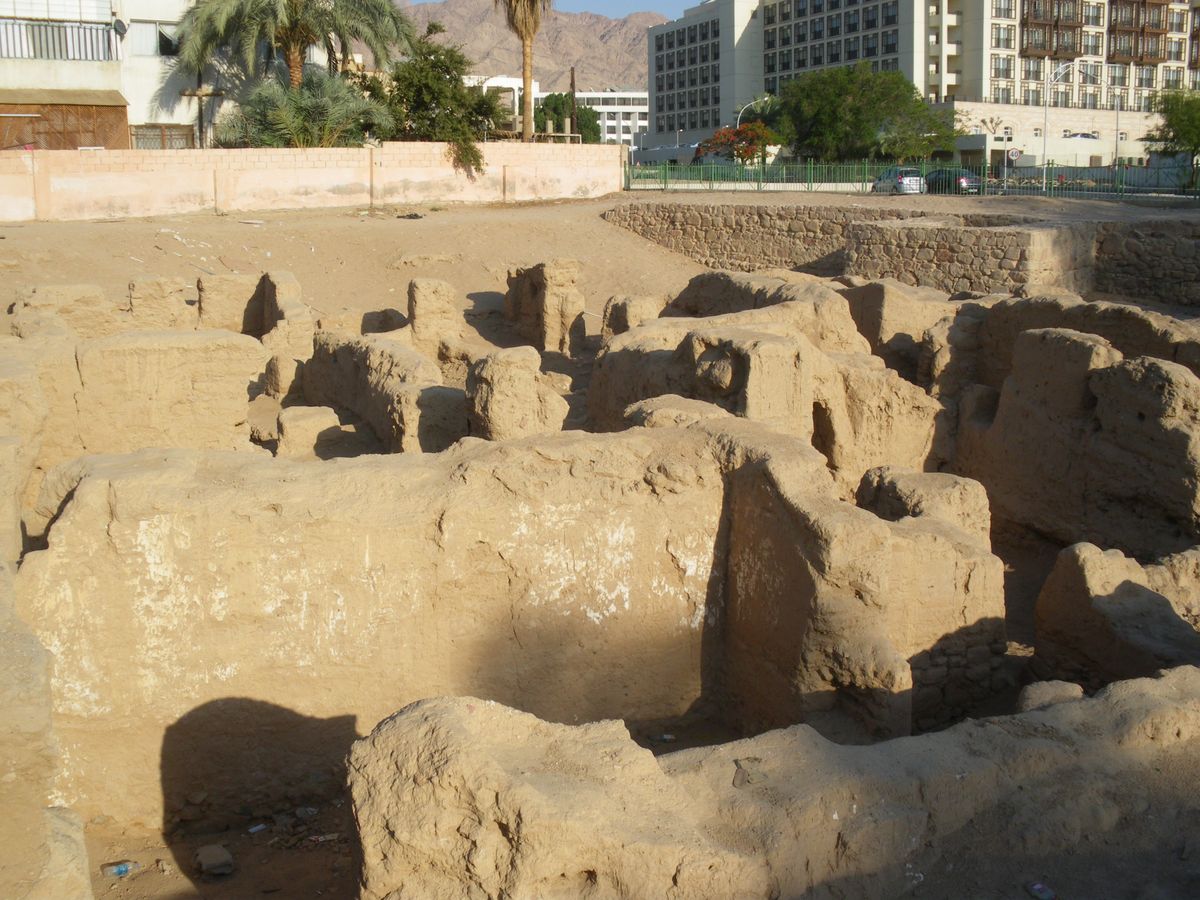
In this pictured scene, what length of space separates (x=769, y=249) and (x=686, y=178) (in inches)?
423

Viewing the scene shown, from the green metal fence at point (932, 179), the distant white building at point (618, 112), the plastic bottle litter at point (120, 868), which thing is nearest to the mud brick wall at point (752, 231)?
the green metal fence at point (932, 179)

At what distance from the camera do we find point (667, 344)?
10164 millimetres

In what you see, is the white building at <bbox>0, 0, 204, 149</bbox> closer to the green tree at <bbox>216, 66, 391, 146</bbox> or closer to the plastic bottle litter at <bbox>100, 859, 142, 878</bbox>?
the green tree at <bbox>216, 66, 391, 146</bbox>

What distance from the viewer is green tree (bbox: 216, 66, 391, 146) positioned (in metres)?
28.6

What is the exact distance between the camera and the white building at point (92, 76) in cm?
3028

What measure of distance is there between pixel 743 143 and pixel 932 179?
15.5 m

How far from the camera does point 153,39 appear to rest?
105ft

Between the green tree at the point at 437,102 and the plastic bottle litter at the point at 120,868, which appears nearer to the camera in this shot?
the plastic bottle litter at the point at 120,868

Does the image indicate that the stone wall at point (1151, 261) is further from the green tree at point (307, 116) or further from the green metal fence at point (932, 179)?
the green tree at point (307, 116)

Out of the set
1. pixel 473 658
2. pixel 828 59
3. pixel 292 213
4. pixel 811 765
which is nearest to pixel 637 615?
pixel 473 658

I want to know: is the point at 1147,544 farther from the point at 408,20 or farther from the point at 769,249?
the point at 408,20

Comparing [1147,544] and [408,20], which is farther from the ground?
[408,20]

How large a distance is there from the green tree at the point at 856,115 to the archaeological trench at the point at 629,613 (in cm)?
3933

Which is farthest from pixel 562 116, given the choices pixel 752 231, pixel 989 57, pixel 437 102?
pixel 752 231
